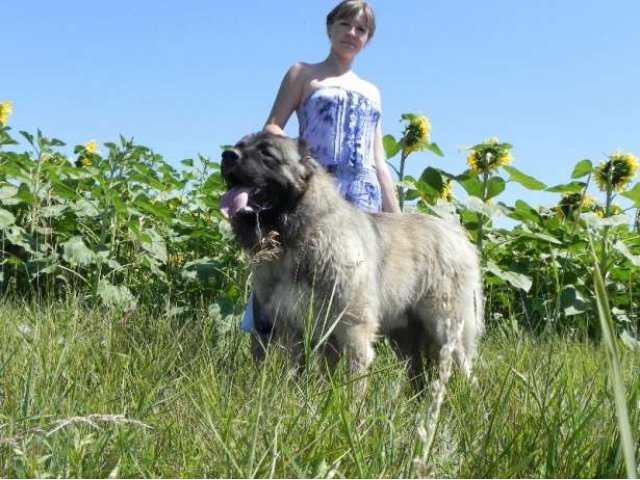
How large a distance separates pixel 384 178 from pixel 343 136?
1.91 feet

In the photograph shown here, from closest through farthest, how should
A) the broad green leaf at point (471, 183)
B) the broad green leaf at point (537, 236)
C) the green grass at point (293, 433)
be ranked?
the green grass at point (293, 433), the broad green leaf at point (537, 236), the broad green leaf at point (471, 183)

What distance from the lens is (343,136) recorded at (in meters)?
5.11

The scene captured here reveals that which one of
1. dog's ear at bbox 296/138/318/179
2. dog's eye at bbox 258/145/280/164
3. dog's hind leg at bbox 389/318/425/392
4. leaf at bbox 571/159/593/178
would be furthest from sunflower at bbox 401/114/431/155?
dog's eye at bbox 258/145/280/164

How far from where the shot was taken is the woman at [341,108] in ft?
16.7

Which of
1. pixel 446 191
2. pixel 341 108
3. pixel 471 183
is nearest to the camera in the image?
pixel 341 108

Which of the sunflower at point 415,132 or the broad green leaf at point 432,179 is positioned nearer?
the sunflower at point 415,132

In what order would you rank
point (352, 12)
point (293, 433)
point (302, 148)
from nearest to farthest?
point (293, 433), point (302, 148), point (352, 12)

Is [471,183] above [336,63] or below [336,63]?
below

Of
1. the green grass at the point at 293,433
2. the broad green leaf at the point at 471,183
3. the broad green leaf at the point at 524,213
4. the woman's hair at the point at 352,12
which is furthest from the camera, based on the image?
the broad green leaf at the point at 524,213

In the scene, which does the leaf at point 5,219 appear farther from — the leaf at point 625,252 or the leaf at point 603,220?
the leaf at point 625,252

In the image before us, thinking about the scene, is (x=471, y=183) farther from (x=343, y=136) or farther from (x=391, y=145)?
(x=343, y=136)

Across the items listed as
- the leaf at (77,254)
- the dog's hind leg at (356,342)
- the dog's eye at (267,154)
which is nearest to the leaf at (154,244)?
the leaf at (77,254)

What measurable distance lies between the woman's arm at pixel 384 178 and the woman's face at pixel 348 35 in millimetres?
570

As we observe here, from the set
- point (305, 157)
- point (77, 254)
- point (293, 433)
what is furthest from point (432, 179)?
point (293, 433)
